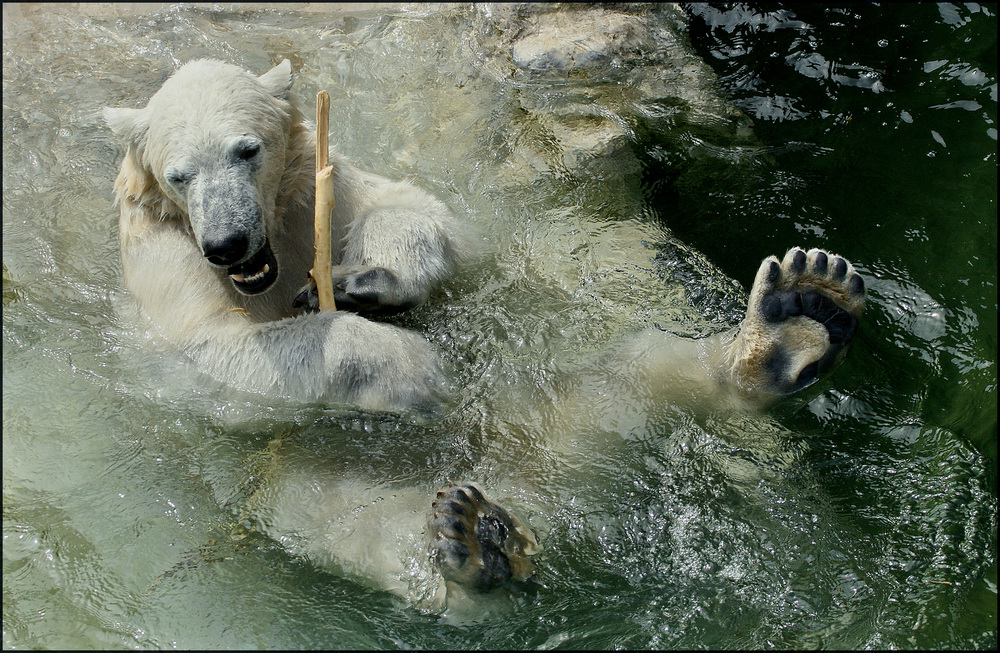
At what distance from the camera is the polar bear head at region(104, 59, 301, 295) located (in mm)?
2660

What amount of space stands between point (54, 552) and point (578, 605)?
6.25 feet

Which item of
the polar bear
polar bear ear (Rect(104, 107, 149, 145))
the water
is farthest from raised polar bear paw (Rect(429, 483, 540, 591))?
polar bear ear (Rect(104, 107, 149, 145))

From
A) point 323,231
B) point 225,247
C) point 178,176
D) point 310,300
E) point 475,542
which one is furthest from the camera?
→ point 310,300

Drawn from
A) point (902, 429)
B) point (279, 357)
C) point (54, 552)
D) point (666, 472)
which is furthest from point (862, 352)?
point (54, 552)

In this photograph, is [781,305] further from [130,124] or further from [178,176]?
[130,124]

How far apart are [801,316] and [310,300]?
6.09 ft

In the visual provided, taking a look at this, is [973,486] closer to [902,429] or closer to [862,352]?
[902,429]

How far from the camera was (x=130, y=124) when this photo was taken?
2996 mm

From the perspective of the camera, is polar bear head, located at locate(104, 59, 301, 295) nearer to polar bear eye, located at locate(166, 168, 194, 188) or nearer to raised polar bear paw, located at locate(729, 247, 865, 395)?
polar bear eye, located at locate(166, 168, 194, 188)

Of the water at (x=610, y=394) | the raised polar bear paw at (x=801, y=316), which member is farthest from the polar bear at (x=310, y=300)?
the water at (x=610, y=394)

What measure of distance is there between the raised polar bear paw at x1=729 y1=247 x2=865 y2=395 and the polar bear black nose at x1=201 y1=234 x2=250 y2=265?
6.10 feet

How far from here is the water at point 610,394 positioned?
Answer: 2.42m

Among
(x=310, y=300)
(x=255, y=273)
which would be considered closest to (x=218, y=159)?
(x=255, y=273)

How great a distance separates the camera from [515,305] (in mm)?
3416
